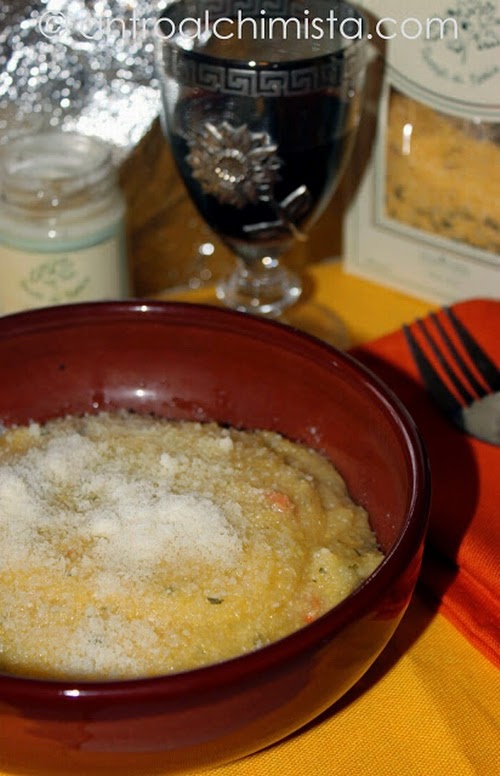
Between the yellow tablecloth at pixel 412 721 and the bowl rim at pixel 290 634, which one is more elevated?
the bowl rim at pixel 290 634

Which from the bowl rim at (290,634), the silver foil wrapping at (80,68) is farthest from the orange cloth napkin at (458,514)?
the silver foil wrapping at (80,68)

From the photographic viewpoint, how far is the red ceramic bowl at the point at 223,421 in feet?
2.07

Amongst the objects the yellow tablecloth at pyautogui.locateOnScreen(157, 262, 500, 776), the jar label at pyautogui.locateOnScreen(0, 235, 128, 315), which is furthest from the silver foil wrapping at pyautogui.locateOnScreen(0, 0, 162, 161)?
the yellow tablecloth at pyautogui.locateOnScreen(157, 262, 500, 776)

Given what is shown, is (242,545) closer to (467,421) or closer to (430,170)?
(467,421)

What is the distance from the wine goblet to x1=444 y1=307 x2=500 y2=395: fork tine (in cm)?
21

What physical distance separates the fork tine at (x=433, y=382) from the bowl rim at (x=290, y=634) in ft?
0.63

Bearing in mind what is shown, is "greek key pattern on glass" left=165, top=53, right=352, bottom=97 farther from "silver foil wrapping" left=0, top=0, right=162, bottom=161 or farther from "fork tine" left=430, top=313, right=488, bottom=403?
"fork tine" left=430, top=313, right=488, bottom=403

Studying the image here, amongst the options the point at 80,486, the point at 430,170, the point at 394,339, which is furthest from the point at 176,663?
the point at 430,170

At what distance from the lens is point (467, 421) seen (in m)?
1.04

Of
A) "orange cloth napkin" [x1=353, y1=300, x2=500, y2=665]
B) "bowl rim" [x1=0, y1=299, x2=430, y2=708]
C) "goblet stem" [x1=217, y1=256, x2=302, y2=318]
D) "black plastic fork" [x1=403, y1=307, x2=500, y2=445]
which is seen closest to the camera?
"bowl rim" [x1=0, y1=299, x2=430, y2=708]

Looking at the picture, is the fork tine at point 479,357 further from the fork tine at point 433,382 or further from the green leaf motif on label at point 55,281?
the green leaf motif on label at point 55,281

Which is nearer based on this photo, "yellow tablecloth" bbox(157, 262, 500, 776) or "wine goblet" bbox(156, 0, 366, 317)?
"yellow tablecloth" bbox(157, 262, 500, 776)

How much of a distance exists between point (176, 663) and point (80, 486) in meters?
0.19

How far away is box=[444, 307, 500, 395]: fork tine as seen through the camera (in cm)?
109
